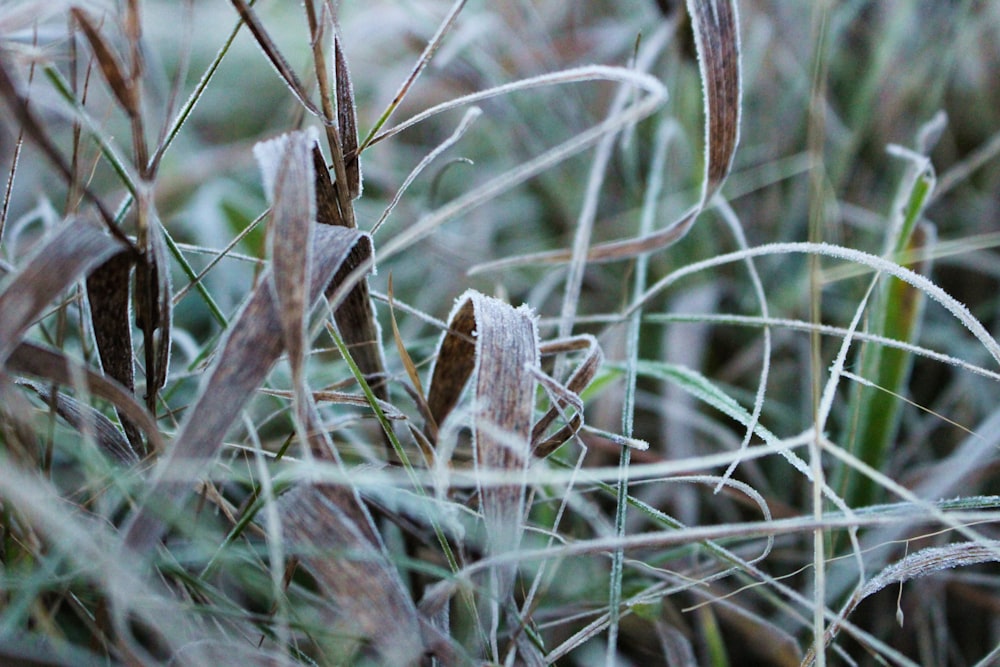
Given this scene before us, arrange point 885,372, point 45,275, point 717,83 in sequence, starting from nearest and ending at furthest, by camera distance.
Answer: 1. point 45,275
2. point 717,83
3. point 885,372

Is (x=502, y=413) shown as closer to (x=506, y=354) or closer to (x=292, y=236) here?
(x=506, y=354)

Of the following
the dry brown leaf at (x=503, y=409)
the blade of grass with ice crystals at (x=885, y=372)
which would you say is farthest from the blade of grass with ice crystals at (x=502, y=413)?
the blade of grass with ice crystals at (x=885, y=372)

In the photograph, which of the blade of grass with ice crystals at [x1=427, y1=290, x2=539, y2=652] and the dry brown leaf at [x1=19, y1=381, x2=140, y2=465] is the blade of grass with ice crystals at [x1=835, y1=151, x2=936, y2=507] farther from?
the dry brown leaf at [x1=19, y1=381, x2=140, y2=465]

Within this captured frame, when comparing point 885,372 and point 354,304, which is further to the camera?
point 885,372

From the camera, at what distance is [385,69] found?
110 centimetres

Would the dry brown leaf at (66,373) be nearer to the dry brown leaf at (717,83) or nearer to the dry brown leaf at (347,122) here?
the dry brown leaf at (347,122)

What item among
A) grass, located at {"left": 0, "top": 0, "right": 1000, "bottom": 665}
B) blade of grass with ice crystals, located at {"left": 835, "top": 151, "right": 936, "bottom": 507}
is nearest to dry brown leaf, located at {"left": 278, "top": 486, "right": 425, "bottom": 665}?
grass, located at {"left": 0, "top": 0, "right": 1000, "bottom": 665}

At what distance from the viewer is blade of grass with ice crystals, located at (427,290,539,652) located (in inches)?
15.4

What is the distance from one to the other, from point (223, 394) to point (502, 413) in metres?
0.13

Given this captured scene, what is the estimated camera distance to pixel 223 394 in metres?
0.36

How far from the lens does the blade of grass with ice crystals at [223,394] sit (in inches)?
13.5

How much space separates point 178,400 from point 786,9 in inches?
34.8

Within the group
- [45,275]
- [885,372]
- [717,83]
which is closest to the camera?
[45,275]

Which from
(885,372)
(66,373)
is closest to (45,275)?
(66,373)
